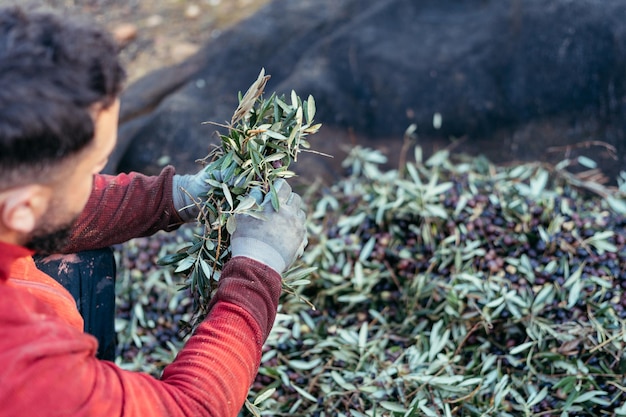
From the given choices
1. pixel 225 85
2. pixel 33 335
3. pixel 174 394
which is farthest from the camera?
pixel 225 85

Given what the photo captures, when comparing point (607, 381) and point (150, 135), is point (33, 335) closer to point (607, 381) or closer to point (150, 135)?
point (607, 381)

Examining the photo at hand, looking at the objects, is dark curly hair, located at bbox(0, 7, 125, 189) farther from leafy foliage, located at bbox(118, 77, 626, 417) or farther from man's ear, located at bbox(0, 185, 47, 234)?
leafy foliage, located at bbox(118, 77, 626, 417)

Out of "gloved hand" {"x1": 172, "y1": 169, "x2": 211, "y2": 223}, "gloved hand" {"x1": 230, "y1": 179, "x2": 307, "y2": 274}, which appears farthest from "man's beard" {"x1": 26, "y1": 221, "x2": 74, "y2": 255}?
"gloved hand" {"x1": 172, "y1": 169, "x2": 211, "y2": 223}

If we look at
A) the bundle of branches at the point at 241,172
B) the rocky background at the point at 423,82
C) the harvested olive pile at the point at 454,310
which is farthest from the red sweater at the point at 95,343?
the rocky background at the point at 423,82

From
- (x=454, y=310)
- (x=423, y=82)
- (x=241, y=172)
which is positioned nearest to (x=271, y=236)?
(x=241, y=172)

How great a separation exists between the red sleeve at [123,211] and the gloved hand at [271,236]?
1.00 feet

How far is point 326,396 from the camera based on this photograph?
2.05 m

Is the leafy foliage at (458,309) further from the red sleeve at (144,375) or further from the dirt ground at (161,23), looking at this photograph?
the dirt ground at (161,23)

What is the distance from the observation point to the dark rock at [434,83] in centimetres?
324

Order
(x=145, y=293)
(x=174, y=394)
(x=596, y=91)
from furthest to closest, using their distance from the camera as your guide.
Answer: (x=596, y=91), (x=145, y=293), (x=174, y=394)

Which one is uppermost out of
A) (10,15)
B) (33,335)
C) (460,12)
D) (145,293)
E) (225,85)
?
(10,15)

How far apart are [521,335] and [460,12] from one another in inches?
85.4

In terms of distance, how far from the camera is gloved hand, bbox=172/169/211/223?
182 centimetres

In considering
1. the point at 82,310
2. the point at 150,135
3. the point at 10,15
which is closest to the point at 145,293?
the point at 82,310
